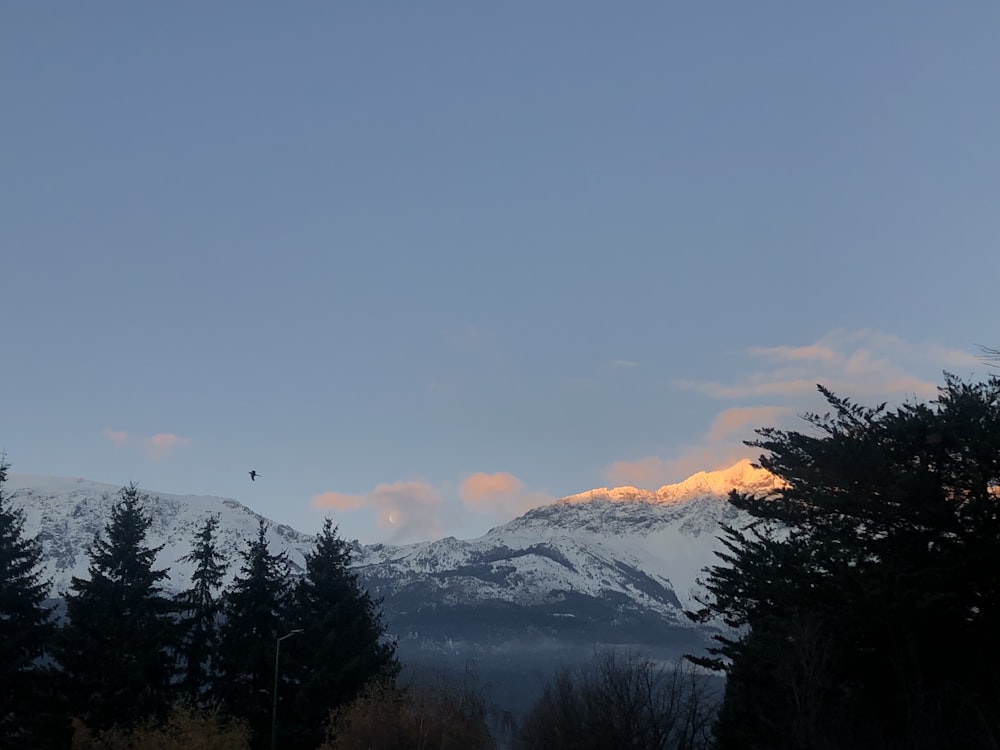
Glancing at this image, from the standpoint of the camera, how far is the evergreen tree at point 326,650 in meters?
57.5

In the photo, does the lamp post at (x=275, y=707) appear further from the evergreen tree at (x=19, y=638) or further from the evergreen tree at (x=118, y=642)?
the evergreen tree at (x=19, y=638)

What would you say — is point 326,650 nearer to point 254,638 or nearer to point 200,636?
point 254,638

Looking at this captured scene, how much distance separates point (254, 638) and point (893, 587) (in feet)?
129

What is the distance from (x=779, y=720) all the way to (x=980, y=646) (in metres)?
9.37

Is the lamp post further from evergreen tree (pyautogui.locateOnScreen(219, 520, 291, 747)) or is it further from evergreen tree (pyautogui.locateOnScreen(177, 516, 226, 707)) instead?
evergreen tree (pyautogui.locateOnScreen(177, 516, 226, 707))

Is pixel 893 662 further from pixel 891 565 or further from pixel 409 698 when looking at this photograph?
pixel 409 698

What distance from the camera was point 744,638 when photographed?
182 feet

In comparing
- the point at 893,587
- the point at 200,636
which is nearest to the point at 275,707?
the point at 200,636

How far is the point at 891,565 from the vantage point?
122ft

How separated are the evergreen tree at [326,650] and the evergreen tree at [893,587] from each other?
87.7ft

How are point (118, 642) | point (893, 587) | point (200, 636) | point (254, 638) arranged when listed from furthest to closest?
point (254, 638) < point (200, 636) < point (118, 642) < point (893, 587)

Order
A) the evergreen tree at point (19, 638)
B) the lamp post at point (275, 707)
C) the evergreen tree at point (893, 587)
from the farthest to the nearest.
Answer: the lamp post at point (275, 707) < the evergreen tree at point (19, 638) < the evergreen tree at point (893, 587)

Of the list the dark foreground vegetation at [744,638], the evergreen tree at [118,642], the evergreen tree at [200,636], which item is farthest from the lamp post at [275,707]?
the evergreen tree at [118,642]

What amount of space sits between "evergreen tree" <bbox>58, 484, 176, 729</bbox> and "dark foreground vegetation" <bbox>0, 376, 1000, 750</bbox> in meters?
0.11
